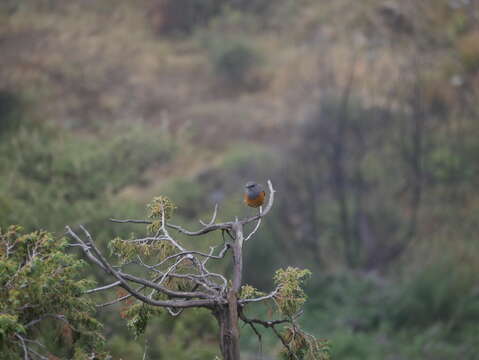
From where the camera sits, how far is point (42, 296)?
2189 mm

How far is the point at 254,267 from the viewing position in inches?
402

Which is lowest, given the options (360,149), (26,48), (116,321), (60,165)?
(116,321)

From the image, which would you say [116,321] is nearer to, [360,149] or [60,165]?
[60,165]

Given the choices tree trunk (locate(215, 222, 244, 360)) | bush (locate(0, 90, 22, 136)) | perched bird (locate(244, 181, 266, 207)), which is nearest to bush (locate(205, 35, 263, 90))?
bush (locate(0, 90, 22, 136))

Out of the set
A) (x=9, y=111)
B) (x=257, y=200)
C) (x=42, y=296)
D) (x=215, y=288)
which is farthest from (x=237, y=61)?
(x=42, y=296)

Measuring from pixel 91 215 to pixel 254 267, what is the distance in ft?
11.7

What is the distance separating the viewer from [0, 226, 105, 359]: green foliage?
213cm

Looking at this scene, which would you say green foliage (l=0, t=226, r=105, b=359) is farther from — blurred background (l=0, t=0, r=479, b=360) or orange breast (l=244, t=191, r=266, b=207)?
blurred background (l=0, t=0, r=479, b=360)

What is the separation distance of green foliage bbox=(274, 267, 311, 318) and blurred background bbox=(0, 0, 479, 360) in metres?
2.40

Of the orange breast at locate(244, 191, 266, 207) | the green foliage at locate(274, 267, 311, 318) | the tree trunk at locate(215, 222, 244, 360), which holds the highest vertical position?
the orange breast at locate(244, 191, 266, 207)

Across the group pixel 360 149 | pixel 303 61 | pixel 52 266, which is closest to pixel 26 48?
pixel 303 61

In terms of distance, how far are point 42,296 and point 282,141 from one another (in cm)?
1068

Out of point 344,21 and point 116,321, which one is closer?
point 116,321

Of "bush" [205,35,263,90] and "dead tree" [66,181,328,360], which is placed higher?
"bush" [205,35,263,90]
